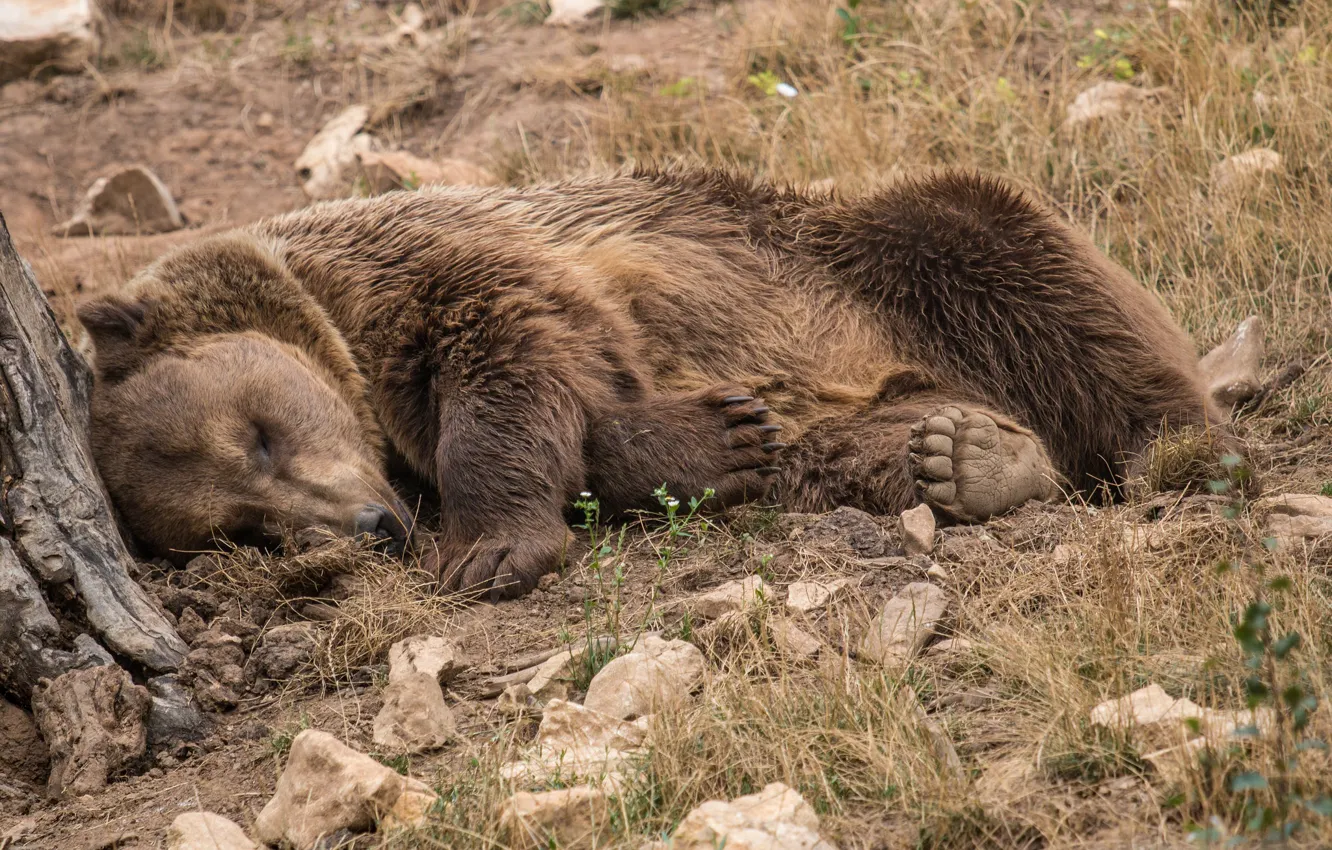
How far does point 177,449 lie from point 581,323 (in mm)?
1419

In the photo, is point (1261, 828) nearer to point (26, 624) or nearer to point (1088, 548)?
point (1088, 548)

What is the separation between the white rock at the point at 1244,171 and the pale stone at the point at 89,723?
5.00 metres

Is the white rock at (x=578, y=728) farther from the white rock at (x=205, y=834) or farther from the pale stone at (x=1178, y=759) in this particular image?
the pale stone at (x=1178, y=759)

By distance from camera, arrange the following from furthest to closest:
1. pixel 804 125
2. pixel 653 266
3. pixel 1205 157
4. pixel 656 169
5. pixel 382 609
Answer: pixel 804 125 < pixel 1205 157 < pixel 656 169 < pixel 653 266 < pixel 382 609

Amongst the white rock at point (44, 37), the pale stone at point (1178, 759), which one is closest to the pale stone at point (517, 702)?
the pale stone at point (1178, 759)

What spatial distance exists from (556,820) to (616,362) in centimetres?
226

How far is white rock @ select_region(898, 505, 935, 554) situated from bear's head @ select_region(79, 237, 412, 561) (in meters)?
1.66

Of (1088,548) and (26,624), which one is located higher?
(1088,548)

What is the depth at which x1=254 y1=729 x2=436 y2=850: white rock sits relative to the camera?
2605 mm

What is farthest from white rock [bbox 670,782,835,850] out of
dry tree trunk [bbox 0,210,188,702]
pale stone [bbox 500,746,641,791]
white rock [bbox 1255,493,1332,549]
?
dry tree trunk [bbox 0,210,188,702]

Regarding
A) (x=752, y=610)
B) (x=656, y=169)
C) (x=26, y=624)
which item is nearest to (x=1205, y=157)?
(x=656, y=169)

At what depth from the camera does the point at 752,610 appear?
3.24 m

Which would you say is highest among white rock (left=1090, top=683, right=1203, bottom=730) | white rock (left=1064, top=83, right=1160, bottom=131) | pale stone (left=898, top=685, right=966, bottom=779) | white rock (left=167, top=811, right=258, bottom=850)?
white rock (left=1064, top=83, right=1160, bottom=131)

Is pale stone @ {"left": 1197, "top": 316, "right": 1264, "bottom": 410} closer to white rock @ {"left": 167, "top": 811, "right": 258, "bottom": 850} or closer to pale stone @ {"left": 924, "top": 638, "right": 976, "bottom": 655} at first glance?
pale stone @ {"left": 924, "top": 638, "right": 976, "bottom": 655}
